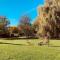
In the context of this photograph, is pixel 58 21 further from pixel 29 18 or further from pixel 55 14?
pixel 29 18

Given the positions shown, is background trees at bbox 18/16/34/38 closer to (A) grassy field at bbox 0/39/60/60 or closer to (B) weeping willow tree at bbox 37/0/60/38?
(B) weeping willow tree at bbox 37/0/60/38

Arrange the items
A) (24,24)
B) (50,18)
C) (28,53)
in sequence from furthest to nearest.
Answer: (24,24) < (50,18) < (28,53)

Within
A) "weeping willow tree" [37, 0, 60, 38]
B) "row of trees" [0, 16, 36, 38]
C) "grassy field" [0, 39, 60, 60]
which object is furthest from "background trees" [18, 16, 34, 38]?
"grassy field" [0, 39, 60, 60]

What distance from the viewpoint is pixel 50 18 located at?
2516 centimetres

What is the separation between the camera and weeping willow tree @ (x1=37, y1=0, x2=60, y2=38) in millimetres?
23953

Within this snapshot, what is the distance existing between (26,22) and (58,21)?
65178mm

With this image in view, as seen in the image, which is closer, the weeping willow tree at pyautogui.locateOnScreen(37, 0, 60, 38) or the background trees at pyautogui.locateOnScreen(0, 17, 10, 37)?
the weeping willow tree at pyautogui.locateOnScreen(37, 0, 60, 38)

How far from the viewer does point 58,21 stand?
24.0m

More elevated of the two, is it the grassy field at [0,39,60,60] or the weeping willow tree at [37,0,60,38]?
the weeping willow tree at [37,0,60,38]

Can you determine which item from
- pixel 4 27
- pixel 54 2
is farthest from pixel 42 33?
pixel 4 27

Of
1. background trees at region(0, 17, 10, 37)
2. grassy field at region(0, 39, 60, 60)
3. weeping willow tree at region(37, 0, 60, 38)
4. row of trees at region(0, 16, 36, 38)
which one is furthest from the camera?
background trees at region(0, 17, 10, 37)

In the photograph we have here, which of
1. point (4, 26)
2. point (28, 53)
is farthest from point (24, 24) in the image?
point (28, 53)

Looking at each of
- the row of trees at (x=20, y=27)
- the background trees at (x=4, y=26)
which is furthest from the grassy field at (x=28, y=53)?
the background trees at (x=4, y=26)

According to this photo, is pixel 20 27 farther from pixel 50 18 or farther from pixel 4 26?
pixel 50 18
